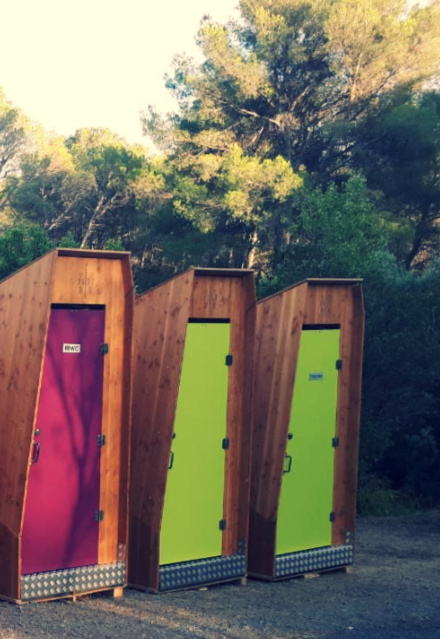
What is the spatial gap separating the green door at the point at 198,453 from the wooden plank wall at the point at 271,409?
576 mm

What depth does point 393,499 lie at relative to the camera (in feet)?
52.3

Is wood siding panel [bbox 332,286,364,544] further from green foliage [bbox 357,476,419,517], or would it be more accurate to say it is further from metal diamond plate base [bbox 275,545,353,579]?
green foliage [bbox 357,476,419,517]

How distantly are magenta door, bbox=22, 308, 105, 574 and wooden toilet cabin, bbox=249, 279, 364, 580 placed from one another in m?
1.96

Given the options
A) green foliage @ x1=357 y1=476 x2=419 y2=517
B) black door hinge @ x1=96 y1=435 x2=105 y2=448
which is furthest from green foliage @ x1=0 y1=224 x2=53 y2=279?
black door hinge @ x1=96 y1=435 x2=105 y2=448

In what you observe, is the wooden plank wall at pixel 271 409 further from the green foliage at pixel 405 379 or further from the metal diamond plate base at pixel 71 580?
the green foliage at pixel 405 379

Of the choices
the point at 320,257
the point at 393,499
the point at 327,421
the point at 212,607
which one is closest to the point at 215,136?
the point at 320,257

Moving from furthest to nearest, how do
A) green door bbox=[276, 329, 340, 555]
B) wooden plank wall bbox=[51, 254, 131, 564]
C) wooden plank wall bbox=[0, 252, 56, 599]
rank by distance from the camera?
1. green door bbox=[276, 329, 340, 555]
2. wooden plank wall bbox=[51, 254, 131, 564]
3. wooden plank wall bbox=[0, 252, 56, 599]

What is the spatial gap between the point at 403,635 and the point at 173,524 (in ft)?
7.34

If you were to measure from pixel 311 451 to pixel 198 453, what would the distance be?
1.42m

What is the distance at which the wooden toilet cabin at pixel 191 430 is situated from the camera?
886cm

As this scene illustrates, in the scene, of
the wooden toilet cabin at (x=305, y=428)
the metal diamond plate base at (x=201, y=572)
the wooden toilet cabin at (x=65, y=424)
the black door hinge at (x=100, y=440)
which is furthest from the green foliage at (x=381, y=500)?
the black door hinge at (x=100, y=440)

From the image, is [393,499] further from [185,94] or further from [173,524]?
[185,94]

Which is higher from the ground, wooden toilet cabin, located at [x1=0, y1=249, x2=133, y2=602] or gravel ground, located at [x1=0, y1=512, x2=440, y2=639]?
wooden toilet cabin, located at [x1=0, y1=249, x2=133, y2=602]

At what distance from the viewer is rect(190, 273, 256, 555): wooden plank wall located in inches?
369
